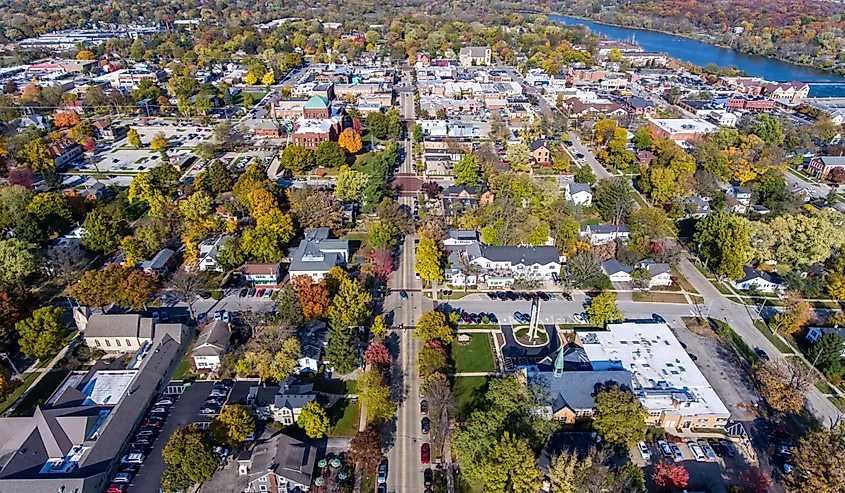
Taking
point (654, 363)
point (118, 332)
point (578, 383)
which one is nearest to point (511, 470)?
point (578, 383)

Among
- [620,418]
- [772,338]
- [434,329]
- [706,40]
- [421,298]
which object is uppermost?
[706,40]

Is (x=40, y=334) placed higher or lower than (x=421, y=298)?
higher

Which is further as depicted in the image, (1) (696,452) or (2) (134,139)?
(2) (134,139)

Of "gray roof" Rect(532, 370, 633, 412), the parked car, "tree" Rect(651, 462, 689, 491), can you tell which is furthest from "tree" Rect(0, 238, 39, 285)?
the parked car

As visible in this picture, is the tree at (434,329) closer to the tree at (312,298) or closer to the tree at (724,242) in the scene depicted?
the tree at (312,298)

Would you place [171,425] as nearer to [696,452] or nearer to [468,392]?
[468,392]

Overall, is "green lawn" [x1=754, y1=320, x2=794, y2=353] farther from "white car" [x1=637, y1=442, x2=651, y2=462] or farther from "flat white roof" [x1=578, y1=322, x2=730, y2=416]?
"white car" [x1=637, y1=442, x2=651, y2=462]

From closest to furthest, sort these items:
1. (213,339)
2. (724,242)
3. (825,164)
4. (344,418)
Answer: (344,418) < (213,339) < (724,242) < (825,164)

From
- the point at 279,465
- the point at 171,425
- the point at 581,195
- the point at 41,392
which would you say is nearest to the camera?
the point at 279,465
